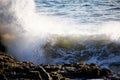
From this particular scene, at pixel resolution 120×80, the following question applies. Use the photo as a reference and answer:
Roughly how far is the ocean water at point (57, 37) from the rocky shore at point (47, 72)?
161 cm

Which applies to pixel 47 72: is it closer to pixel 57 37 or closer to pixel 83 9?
pixel 57 37

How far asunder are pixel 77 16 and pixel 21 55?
4.66 m

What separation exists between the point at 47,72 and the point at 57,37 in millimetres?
4421

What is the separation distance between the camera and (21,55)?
10250mm

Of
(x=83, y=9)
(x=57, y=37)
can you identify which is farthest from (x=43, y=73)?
(x=83, y=9)

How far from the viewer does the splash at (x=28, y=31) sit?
10422 mm

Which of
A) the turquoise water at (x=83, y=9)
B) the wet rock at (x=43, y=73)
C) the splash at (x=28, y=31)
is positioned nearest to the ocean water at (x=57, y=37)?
the splash at (x=28, y=31)

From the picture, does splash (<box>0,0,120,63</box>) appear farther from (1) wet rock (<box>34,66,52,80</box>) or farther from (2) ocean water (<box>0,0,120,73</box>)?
(1) wet rock (<box>34,66,52,80</box>)

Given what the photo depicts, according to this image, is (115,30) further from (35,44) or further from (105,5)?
(105,5)

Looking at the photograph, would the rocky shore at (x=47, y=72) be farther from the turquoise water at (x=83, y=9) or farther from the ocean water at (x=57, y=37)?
the turquoise water at (x=83, y=9)

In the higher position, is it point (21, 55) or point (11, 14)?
point (11, 14)

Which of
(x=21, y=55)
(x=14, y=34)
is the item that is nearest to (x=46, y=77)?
(x=21, y=55)

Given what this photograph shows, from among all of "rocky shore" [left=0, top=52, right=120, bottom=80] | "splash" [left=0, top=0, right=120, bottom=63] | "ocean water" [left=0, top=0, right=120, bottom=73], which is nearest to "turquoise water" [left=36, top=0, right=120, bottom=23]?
"ocean water" [left=0, top=0, right=120, bottom=73]

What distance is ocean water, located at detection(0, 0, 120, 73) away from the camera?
972 cm
